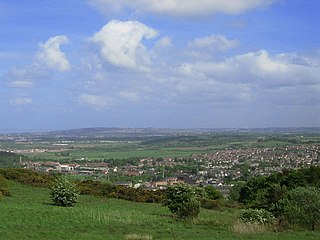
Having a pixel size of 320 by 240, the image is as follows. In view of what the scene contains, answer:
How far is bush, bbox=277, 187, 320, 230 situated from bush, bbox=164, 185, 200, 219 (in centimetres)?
506

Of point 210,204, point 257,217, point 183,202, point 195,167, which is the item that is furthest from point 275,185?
point 195,167

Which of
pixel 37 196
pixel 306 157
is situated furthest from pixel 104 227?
pixel 306 157

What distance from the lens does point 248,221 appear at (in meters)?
24.1

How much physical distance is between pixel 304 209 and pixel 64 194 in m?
14.1

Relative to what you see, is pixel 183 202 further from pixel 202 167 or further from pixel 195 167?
pixel 195 167

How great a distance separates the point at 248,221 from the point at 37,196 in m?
15.7

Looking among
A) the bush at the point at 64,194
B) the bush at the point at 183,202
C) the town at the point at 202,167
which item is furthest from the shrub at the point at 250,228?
the town at the point at 202,167

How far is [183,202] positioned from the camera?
87.1 ft

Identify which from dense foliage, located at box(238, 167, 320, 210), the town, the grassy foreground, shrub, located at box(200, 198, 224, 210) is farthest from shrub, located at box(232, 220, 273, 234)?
the town

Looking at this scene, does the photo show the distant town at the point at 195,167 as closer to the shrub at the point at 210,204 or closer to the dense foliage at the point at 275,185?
the dense foliage at the point at 275,185

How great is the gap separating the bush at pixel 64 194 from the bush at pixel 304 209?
12.9m

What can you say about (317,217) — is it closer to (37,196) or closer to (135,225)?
(135,225)

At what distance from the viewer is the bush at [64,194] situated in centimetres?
2902

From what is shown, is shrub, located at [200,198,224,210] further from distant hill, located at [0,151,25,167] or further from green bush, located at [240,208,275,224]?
distant hill, located at [0,151,25,167]
